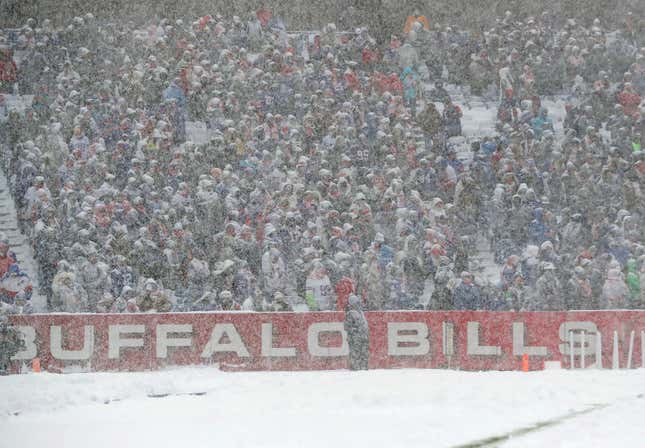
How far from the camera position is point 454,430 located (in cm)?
1249

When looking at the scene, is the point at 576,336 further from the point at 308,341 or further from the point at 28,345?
the point at 28,345

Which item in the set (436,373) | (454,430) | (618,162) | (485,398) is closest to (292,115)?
(618,162)

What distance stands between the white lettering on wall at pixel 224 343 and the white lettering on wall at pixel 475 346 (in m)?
3.28

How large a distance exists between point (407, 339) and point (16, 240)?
7.53 metres

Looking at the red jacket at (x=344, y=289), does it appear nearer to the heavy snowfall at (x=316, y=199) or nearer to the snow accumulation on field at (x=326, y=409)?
the heavy snowfall at (x=316, y=199)

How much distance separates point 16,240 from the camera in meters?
22.2

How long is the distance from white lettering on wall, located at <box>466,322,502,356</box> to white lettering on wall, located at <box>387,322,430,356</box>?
1.97 feet

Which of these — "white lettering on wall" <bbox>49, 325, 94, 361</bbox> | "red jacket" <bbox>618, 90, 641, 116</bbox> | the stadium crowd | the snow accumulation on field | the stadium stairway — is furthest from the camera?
"red jacket" <bbox>618, 90, 641, 116</bbox>

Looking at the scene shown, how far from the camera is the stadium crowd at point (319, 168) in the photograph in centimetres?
1978

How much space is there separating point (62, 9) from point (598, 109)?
39.4ft

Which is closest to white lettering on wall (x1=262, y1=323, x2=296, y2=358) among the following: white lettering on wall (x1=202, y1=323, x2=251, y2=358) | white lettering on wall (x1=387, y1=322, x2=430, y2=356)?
white lettering on wall (x1=202, y1=323, x2=251, y2=358)

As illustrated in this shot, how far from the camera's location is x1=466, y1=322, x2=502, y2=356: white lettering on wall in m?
18.7

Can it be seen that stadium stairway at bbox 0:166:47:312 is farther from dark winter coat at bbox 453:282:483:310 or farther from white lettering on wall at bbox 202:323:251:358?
dark winter coat at bbox 453:282:483:310

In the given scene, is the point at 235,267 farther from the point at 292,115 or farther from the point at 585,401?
the point at 585,401
